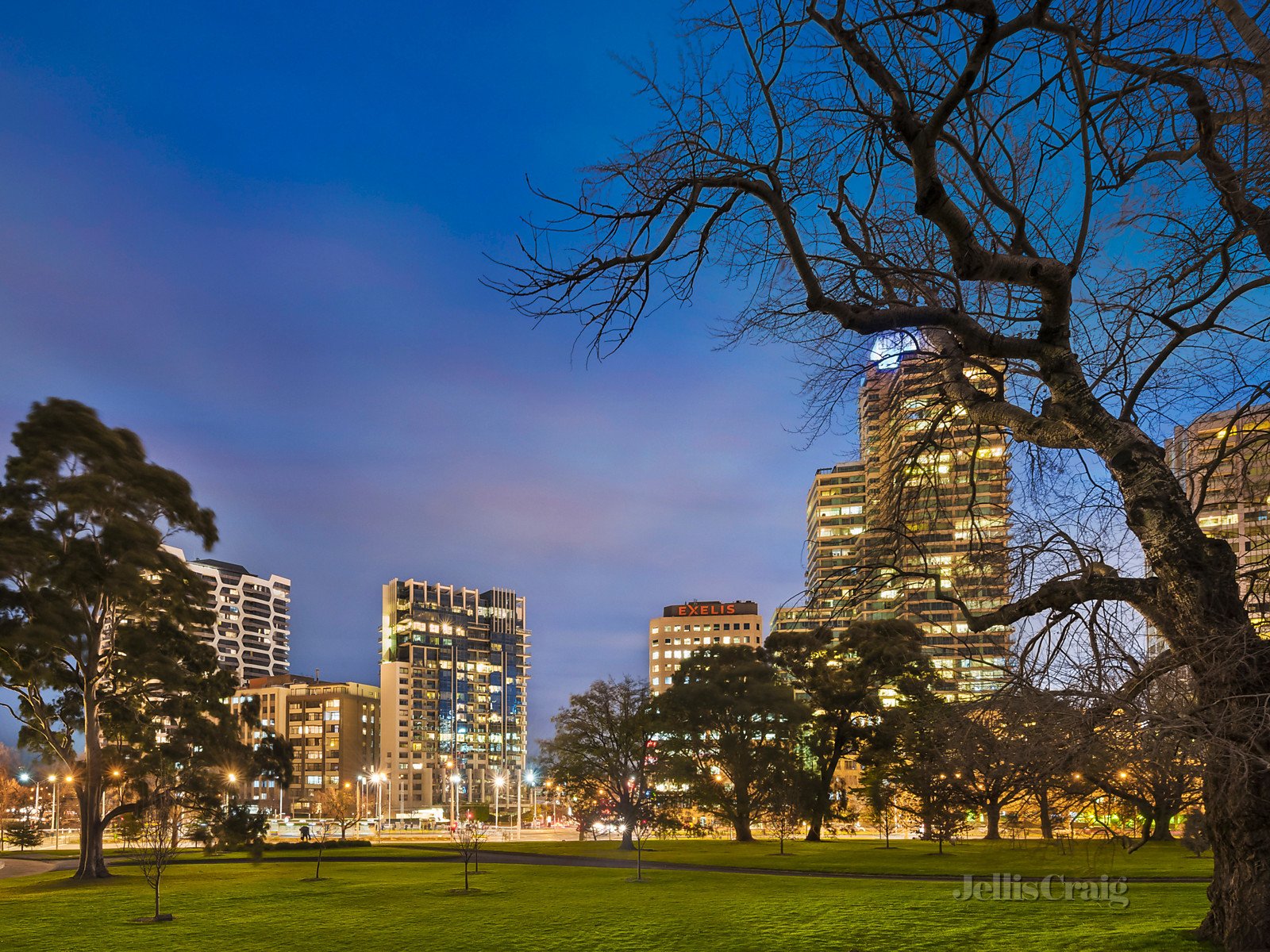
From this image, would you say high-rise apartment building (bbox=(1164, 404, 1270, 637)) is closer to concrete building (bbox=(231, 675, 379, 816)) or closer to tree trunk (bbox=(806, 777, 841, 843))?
Result: tree trunk (bbox=(806, 777, 841, 843))

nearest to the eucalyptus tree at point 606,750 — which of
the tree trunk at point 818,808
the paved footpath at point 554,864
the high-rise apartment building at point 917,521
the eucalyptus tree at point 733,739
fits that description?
the eucalyptus tree at point 733,739

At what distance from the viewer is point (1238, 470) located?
30.7 feet

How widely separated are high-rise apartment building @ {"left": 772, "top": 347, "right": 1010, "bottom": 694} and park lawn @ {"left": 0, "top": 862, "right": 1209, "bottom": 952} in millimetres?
4915

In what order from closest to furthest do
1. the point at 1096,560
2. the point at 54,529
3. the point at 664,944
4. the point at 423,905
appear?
the point at 1096,560 → the point at 664,944 → the point at 423,905 → the point at 54,529

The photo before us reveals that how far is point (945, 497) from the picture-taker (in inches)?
442

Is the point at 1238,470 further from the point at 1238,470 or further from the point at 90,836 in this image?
the point at 90,836

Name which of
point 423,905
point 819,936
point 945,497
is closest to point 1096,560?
point 945,497

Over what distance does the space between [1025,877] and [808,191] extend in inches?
968

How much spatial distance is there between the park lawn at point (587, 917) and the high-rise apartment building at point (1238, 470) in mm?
4532

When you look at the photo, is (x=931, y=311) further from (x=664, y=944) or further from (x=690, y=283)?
(x=664, y=944)

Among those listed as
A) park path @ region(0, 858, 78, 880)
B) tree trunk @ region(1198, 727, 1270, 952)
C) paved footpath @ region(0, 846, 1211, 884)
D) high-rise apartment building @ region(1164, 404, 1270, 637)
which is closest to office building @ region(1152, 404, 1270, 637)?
high-rise apartment building @ region(1164, 404, 1270, 637)

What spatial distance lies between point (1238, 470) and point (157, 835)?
79.4 ft

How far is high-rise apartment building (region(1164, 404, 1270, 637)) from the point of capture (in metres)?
8.27

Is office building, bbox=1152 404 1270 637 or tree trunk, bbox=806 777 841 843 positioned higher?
office building, bbox=1152 404 1270 637
